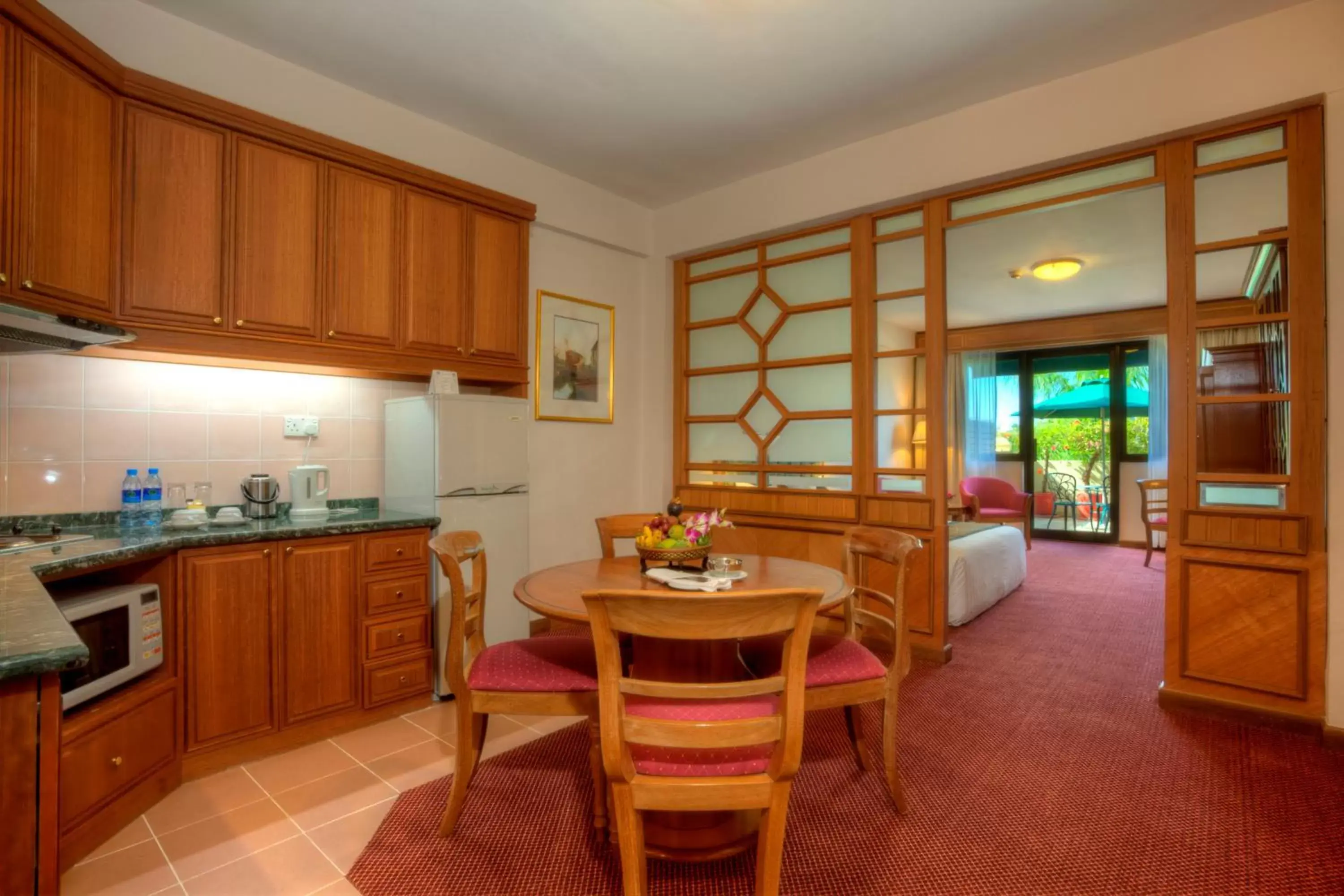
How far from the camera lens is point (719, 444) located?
4.60 metres

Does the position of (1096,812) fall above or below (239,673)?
below

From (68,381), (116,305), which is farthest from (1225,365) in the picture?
(68,381)

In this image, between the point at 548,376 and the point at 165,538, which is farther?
the point at 548,376

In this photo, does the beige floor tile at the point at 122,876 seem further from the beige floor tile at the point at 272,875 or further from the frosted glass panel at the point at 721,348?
the frosted glass panel at the point at 721,348

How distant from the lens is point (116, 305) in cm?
232

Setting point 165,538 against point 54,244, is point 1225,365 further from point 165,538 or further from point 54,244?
point 54,244

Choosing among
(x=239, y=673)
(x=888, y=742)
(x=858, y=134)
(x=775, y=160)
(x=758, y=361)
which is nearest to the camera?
(x=888, y=742)

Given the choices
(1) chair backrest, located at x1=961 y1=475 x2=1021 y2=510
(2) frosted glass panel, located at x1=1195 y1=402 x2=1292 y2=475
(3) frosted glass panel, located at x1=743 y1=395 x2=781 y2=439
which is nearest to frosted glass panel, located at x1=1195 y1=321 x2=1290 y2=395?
(2) frosted glass panel, located at x1=1195 y1=402 x2=1292 y2=475

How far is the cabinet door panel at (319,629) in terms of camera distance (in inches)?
101

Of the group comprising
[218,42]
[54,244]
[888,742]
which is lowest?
[888,742]

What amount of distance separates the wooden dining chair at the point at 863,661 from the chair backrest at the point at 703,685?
470mm

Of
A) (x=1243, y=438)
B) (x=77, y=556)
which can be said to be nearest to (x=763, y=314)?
(x=1243, y=438)

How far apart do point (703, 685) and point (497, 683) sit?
805 mm

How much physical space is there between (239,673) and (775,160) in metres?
3.80
